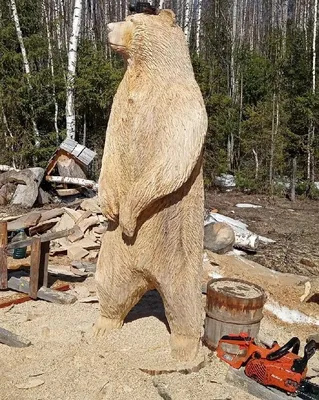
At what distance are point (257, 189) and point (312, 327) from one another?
830cm

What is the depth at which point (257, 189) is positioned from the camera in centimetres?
1301

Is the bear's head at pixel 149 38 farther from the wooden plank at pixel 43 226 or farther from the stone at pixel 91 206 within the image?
the stone at pixel 91 206

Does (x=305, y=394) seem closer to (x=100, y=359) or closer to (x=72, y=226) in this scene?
(x=100, y=359)

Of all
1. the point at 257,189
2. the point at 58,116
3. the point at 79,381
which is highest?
the point at 58,116

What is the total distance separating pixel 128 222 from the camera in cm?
322

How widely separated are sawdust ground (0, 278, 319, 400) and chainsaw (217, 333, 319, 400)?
6.4 inches

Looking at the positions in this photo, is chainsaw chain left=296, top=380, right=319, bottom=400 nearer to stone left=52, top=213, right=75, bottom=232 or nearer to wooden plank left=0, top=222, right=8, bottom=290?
wooden plank left=0, top=222, right=8, bottom=290

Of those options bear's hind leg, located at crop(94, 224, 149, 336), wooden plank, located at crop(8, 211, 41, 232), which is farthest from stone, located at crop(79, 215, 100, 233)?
bear's hind leg, located at crop(94, 224, 149, 336)

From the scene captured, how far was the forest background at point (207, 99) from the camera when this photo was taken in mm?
11609

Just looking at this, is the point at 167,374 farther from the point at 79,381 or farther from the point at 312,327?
the point at 312,327

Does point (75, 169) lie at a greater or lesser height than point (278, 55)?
lesser

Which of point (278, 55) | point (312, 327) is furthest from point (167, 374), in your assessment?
point (278, 55)

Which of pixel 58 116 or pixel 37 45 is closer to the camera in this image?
pixel 37 45

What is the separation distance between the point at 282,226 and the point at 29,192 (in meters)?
4.74
